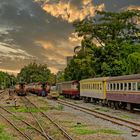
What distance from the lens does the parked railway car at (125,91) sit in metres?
31.5

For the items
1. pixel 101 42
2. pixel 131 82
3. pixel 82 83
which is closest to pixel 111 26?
pixel 101 42

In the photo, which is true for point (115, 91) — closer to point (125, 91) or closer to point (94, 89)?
point (125, 91)

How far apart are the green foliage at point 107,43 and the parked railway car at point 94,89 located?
15.4 m

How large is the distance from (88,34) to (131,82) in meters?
47.2

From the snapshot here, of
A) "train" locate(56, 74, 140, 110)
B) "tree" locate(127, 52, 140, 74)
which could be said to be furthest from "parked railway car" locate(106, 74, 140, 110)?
"tree" locate(127, 52, 140, 74)

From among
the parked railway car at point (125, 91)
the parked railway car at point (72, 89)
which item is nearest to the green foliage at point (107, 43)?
the parked railway car at point (72, 89)

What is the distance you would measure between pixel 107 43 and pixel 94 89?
28.5 meters

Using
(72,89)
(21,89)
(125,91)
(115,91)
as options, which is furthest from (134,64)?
(21,89)

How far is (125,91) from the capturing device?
34.5 m

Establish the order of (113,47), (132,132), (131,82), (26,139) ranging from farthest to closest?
1. (113,47)
2. (131,82)
3. (132,132)
4. (26,139)

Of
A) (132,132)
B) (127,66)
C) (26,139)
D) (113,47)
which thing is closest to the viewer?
(26,139)

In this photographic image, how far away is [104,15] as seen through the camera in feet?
268

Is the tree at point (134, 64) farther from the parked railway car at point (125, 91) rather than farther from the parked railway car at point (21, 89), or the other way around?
the parked railway car at point (21, 89)

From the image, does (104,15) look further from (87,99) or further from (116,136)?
(116,136)
